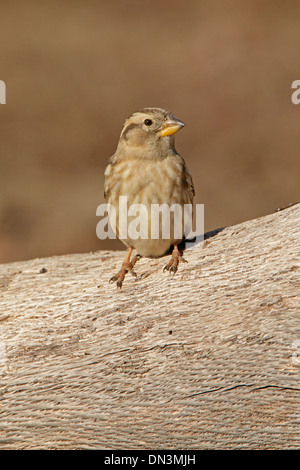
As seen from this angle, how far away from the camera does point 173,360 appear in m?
4.24

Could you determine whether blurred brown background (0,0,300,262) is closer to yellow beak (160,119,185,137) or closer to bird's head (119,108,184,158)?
bird's head (119,108,184,158)

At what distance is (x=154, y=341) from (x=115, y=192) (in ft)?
4.10

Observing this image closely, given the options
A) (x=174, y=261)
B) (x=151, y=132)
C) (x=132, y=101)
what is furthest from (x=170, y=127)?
(x=132, y=101)

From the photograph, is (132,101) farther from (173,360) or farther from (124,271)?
(173,360)

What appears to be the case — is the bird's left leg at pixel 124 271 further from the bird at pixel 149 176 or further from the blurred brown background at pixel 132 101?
the blurred brown background at pixel 132 101

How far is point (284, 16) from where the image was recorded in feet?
44.1

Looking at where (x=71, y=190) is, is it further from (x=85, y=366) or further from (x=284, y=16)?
(x=85, y=366)

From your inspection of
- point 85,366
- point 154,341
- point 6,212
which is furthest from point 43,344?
point 6,212

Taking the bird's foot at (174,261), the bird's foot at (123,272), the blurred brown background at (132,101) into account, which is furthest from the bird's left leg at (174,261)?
the blurred brown background at (132,101)

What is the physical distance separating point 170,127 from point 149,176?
0.35 m

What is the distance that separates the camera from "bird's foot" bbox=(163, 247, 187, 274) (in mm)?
4816

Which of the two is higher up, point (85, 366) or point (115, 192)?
point (115, 192)

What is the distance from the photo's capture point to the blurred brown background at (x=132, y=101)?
11.1 metres

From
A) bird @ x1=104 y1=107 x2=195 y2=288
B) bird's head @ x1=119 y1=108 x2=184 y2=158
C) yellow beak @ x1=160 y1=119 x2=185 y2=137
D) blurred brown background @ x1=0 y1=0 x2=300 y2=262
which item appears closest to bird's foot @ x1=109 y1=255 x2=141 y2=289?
bird @ x1=104 y1=107 x2=195 y2=288
